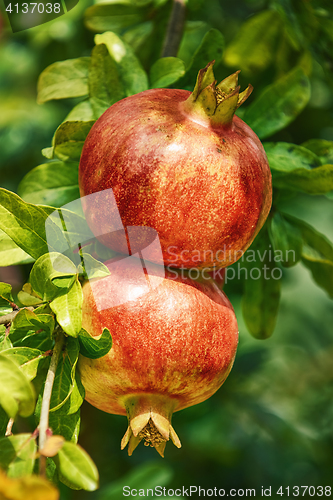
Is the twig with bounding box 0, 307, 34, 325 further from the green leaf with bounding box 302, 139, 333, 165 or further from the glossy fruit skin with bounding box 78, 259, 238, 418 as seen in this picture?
the green leaf with bounding box 302, 139, 333, 165

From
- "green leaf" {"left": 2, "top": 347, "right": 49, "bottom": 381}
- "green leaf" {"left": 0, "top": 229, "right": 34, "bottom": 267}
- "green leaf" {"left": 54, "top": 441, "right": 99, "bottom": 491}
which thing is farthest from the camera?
"green leaf" {"left": 0, "top": 229, "right": 34, "bottom": 267}

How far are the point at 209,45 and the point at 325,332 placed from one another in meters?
1.45

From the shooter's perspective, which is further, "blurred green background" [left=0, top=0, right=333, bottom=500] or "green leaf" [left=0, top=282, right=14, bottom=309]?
"blurred green background" [left=0, top=0, right=333, bottom=500]

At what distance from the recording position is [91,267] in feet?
1.77


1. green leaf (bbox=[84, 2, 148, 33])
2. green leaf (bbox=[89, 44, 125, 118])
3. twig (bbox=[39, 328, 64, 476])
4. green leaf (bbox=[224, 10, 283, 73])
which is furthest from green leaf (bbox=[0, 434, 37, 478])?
green leaf (bbox=[224, 10, 283, 73])

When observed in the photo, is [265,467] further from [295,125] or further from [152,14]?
[152,14]

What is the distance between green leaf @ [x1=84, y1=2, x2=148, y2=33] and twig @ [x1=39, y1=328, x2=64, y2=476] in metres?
0.79

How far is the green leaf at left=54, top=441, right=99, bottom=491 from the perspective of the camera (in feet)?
1.23

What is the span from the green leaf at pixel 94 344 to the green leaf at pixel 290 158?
428mm

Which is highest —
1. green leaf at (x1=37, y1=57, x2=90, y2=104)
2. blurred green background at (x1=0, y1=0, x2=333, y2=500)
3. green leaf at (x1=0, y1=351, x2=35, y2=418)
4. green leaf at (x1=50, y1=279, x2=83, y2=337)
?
green leaf at (x1=37, y1=57, x2=90, y2=104)

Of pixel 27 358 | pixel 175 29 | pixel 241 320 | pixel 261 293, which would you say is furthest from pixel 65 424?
pixel 241 320

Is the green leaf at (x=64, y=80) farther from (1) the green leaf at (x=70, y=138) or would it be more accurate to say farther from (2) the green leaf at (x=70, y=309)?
(2) the green leaf at (x=70, y=309)

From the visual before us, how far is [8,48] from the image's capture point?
1518mm

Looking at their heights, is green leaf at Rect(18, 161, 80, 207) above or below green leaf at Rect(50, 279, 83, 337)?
below
